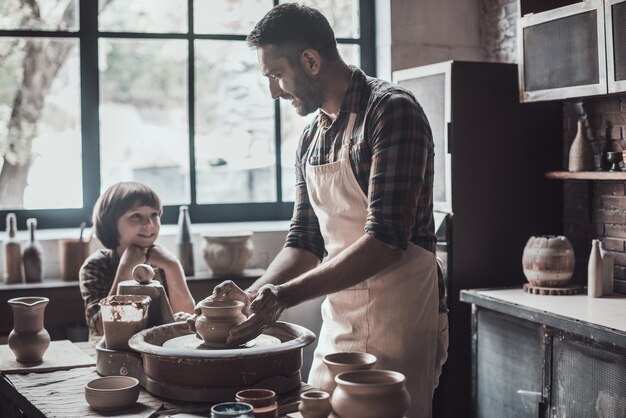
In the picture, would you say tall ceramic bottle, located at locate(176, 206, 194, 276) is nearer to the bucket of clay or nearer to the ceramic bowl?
the bucket of clay

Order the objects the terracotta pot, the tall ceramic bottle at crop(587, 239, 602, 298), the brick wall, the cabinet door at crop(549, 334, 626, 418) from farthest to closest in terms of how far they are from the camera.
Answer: the brick wall → the terracotta pot → the tall ceramic bottle at crop(587, 239, 602, 298) → the cabinet door at crop(549, 334, 626, 418)

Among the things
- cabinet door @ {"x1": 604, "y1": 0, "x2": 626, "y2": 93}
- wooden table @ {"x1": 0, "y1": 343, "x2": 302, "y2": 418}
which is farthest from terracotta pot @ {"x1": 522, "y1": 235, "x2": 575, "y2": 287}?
wooden table @ {"x1": 0, "y1": 343, "x2": 302, "y2": 418}

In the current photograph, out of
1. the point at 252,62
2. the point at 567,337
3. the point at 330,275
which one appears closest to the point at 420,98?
the point at 252,62

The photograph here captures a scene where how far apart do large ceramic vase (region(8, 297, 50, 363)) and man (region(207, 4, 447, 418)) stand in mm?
751

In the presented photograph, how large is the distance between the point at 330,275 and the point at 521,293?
5.78ft

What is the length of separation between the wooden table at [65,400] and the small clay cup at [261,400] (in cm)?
9

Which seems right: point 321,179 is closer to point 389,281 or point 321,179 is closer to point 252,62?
point 389,281

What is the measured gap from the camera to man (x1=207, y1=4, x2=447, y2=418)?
7.52 ft

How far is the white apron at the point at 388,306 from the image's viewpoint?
2482 mm

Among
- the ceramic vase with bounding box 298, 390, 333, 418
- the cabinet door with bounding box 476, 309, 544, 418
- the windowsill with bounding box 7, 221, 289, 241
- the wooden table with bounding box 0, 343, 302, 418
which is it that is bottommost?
the cabinet door with bounding box 476, 309, 544, 418

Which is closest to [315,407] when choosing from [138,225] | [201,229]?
[138,225]

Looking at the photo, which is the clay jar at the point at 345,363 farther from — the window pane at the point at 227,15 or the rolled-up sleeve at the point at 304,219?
the window pane at the point at 227,15

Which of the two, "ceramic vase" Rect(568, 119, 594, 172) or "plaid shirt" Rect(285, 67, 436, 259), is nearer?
"plaid shirt" Rect(285, 67, 436, 259)

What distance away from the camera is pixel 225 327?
2197 mm
